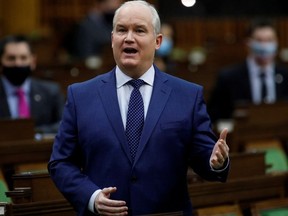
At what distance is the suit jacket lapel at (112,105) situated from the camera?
11.1ft

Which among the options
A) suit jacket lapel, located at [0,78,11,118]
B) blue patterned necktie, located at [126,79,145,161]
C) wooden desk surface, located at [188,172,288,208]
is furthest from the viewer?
suit jacket lapel, located at [0,78,11,118]

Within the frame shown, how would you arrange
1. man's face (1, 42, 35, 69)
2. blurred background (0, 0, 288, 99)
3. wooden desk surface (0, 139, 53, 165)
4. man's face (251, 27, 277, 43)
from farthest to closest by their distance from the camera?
blurred background (0, 0, 288, 99) → man's face (251, 27, 277, 43) → man's face (1, 42, 35, 69) → wooden desk surface (0, 139, 53, 165)

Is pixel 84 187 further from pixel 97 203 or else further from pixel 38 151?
pixel 38 151

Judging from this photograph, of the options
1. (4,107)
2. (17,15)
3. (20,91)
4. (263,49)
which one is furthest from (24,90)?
(17,15)

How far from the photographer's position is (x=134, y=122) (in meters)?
3.44

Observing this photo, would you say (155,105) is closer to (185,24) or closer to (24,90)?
(24,90)

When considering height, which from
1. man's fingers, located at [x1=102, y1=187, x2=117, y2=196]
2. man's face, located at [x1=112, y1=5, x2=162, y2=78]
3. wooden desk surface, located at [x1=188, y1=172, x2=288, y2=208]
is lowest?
wooden desk surface, located at [x1=188, y1=172, x2=288, y2=208]

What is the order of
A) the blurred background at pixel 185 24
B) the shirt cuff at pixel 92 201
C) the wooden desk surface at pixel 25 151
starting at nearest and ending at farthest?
the shirt cuff at pixel 92 201 → the wooden desk surface at pixel 25 151 → the blurred background at pixel 185 24

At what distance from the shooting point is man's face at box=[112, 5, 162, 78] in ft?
11.1

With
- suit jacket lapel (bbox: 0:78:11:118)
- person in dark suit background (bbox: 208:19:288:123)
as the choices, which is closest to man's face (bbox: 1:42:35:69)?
suit jacket lapel (bbox: 0:78:11:118)

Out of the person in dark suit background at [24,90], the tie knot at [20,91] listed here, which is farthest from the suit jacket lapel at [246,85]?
the tie knot at [20,91]

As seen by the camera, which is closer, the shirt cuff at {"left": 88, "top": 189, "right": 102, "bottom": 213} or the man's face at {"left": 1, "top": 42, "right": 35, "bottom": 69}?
the shirt cuff at {"left": 88, "top": 189, "right": 102, "bottom": 213}

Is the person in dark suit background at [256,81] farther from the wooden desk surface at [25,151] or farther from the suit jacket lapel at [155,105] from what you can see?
the suit jacket lapel at [155,105]

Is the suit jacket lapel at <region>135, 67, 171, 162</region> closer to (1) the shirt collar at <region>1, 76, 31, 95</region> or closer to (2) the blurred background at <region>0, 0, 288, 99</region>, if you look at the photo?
(1) the shirt collar at <region>1, 76, 31, 95</region>
